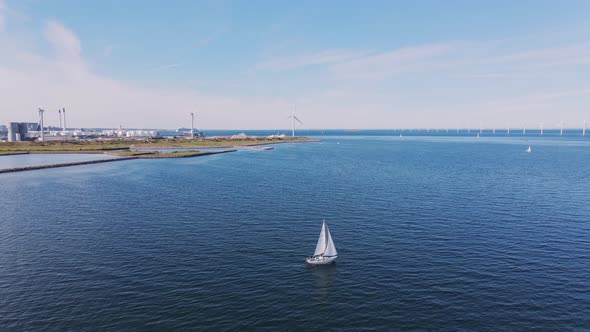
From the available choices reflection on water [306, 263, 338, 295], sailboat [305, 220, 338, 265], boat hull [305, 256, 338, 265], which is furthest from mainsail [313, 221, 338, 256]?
reflection on water [306, 263, 338, 295]

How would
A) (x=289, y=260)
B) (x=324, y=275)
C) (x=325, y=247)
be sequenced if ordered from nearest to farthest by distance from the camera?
(x=324, y=275)
(x=325, y=247)
(x=289, y=260)

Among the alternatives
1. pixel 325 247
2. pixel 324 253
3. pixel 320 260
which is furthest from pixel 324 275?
pixel 325 247

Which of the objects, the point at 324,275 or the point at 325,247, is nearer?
the point at 324,275

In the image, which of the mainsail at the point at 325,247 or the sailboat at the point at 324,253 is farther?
the mainsail at the point at 325,247

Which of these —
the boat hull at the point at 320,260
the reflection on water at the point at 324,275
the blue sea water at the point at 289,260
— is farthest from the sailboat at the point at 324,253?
the blue sea water at the point at 289,260

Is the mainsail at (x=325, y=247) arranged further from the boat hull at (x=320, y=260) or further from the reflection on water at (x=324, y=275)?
the reflection on water at (x=324, y=275)

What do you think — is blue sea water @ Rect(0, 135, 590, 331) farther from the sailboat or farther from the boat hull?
the sailboat

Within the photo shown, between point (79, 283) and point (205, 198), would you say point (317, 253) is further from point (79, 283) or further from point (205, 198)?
point (205, 198)

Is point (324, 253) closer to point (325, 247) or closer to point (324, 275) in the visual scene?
point (325, 247)
